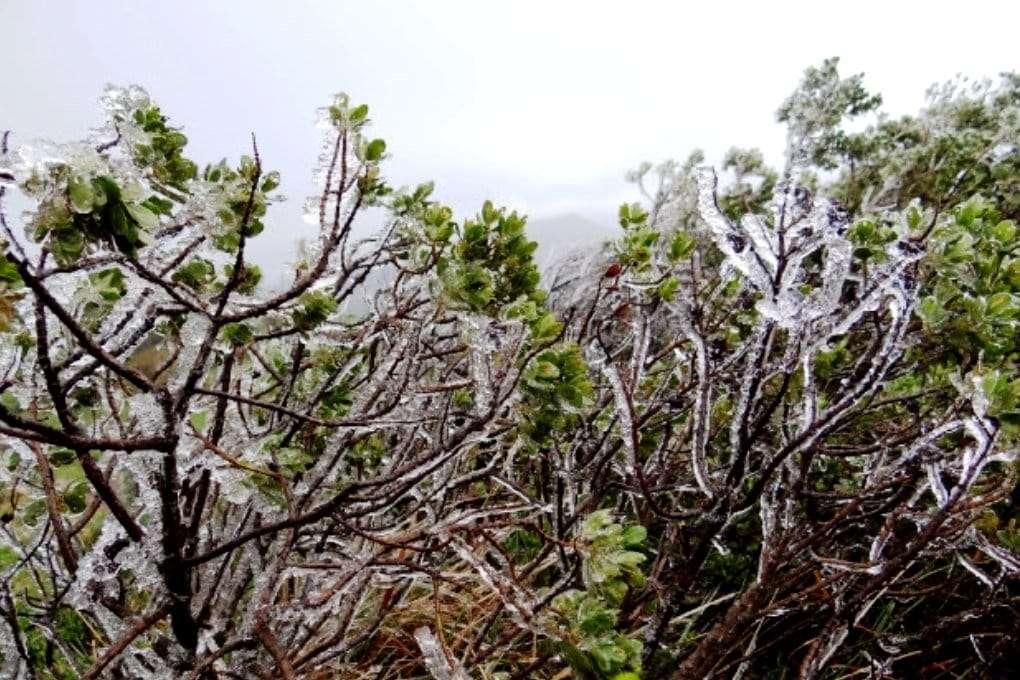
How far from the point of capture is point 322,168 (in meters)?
1.42

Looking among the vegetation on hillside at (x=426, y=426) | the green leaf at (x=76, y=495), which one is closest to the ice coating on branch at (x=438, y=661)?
the vegetation on hillside at (x=426, y=426)

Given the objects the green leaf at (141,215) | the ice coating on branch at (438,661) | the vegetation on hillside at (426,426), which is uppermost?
the green leaf at (141,215)

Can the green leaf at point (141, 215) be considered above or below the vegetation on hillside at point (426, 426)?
above

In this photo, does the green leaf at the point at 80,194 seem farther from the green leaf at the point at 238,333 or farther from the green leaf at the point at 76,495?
the green leaf at the point at 76,495

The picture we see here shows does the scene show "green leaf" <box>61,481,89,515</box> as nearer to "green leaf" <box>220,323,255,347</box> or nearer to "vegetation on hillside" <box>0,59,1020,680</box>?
"vegetation on hillside" <box>0,59,1020,680</box>

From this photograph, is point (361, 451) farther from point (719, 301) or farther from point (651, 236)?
point (719, 301)

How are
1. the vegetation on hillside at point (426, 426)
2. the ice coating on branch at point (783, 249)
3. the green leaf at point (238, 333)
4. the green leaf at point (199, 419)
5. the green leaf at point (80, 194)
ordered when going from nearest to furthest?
the green leaf at point (80, 194), the vegetation on hillside at point (426, 426), the green leaf at point (238, 333), the ice coating on branch at point (783, 249), the green leaf at point (199, 419)

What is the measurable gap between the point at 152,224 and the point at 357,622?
1617 millimetres

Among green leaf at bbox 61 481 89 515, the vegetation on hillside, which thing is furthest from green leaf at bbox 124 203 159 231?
green leaf at bbox 61 481 89 515

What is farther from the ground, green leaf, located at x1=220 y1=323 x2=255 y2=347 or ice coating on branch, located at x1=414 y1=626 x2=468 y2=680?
green leaf, located at x1=220 y1=323 x2=255 y2=347

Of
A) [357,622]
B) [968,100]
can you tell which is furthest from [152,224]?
[968,100]

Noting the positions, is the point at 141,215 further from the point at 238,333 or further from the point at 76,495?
the point at 76,495

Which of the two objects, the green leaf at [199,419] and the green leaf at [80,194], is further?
the green leaf at [199,419]

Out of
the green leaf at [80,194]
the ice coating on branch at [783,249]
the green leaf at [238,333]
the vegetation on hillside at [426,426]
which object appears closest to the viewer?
the green leaf at [80,194]
